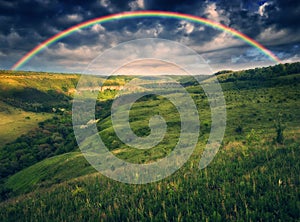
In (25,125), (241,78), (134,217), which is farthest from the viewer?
(25,125)

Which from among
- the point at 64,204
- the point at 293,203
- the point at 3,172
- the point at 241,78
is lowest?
the point at 3,172

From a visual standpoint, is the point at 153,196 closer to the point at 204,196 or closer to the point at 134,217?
the point at 134,217

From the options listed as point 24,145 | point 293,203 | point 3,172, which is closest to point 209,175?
point 293,203

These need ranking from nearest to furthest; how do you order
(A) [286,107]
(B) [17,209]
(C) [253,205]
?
1. (C) [253,205]
2. (B) [17,209]
3. (A) [286,107]

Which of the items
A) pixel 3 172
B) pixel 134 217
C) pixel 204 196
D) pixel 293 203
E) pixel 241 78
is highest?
pixel 241 78

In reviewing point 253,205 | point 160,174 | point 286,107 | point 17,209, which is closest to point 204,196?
point 253,205

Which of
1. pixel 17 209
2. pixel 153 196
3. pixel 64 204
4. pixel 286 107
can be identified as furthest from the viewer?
pixel 286 107

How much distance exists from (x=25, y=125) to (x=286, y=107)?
180529mm

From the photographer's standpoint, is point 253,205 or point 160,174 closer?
point 253,205

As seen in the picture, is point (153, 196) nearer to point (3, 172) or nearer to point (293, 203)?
point (293, 203)

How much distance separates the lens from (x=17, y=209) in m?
15.4

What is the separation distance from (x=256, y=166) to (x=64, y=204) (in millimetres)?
12185

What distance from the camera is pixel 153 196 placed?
39.3ft

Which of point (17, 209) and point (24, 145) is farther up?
point (17, 209)
